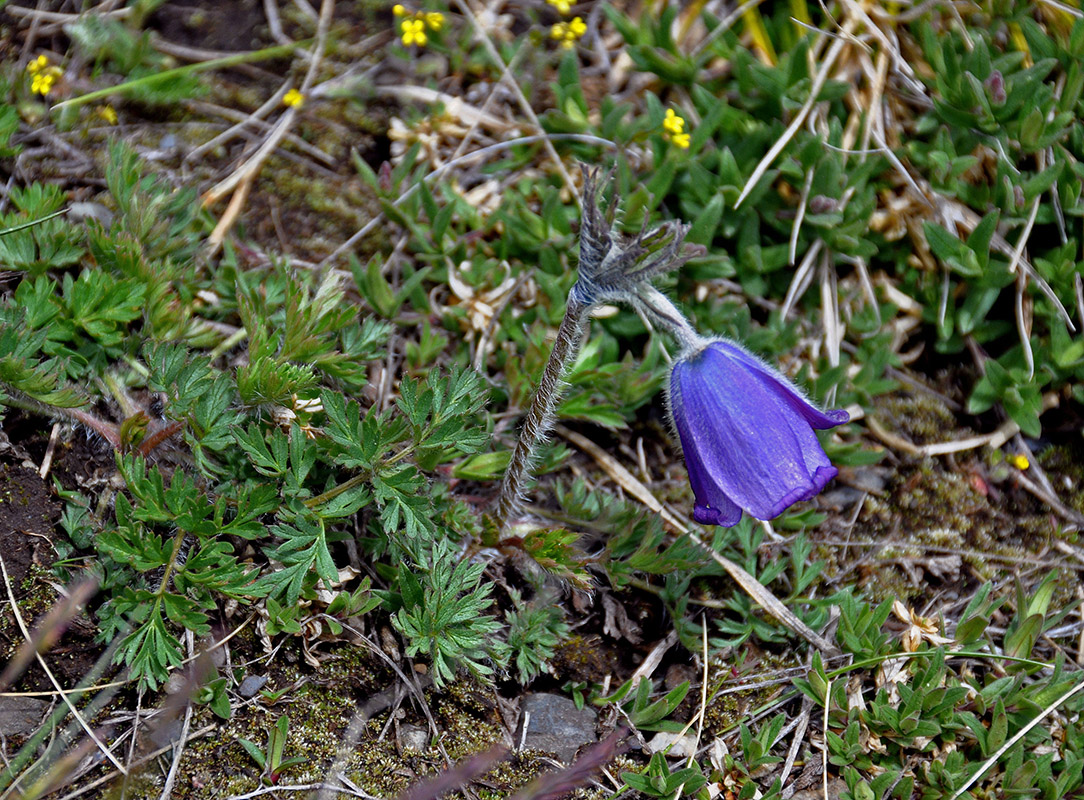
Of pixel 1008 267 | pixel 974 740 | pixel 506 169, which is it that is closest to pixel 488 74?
pixel 506 169

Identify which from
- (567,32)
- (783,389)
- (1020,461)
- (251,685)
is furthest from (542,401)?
(567,32)

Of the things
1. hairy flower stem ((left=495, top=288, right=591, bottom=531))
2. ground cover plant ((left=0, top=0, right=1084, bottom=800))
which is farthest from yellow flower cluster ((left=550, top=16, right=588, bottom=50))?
hairy flower stem ((left=495, top=288, right=591, bottom=531))

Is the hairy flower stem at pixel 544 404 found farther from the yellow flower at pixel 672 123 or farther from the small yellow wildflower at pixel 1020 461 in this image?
the small yellow wildflower at pixel 1020 461

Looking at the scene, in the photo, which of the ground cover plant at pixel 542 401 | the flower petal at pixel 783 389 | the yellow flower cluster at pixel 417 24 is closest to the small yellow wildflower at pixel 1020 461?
the ground cover plant at pixel 542 401

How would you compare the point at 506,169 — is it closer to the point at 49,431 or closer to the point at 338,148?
the point at 338,148

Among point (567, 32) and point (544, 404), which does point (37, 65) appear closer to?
point (567, 32)
